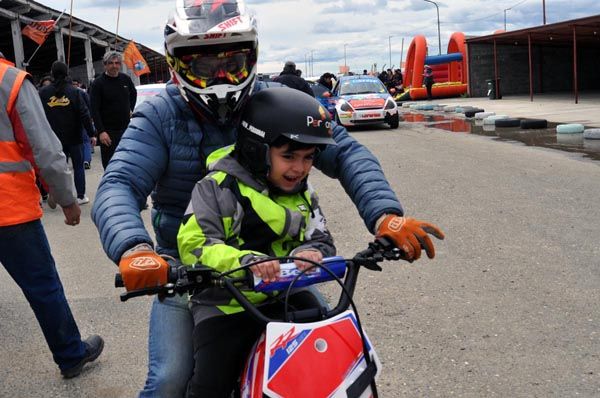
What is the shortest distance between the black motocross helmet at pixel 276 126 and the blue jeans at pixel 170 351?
64 cm

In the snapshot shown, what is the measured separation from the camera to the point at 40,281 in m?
4.12

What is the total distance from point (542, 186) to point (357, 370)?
28.2 ft

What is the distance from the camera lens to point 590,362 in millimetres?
4188

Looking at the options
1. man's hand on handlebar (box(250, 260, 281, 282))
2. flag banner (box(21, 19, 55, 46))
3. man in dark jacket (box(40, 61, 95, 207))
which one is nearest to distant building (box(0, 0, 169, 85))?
flag banner (box(21, 19, 55, 46))

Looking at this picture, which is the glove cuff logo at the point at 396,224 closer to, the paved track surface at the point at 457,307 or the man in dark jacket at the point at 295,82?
the paved track surface at the point at 457,307

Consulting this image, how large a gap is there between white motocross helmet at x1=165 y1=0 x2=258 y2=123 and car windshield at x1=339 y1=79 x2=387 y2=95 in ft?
63.3

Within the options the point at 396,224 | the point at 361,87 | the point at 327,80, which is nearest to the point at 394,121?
the point at 361,87

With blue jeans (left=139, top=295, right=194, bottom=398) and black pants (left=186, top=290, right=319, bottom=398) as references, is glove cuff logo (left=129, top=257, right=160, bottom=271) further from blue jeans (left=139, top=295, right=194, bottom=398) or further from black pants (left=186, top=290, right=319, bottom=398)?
blue jeans (left=139, top=295, right=194, bottom=398)

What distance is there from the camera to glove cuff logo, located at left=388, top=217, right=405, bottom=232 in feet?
7.68

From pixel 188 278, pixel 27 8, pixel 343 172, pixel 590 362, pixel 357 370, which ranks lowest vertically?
pixel 590 362

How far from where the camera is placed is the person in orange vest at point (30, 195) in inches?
155

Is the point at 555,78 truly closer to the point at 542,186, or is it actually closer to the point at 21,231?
the point at 542,186

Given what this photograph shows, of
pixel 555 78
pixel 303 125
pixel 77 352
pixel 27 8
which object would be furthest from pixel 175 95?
pixel 555 78

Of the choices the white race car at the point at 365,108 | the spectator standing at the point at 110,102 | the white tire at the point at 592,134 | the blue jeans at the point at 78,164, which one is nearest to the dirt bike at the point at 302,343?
the spectator standing at the point at 110,102
